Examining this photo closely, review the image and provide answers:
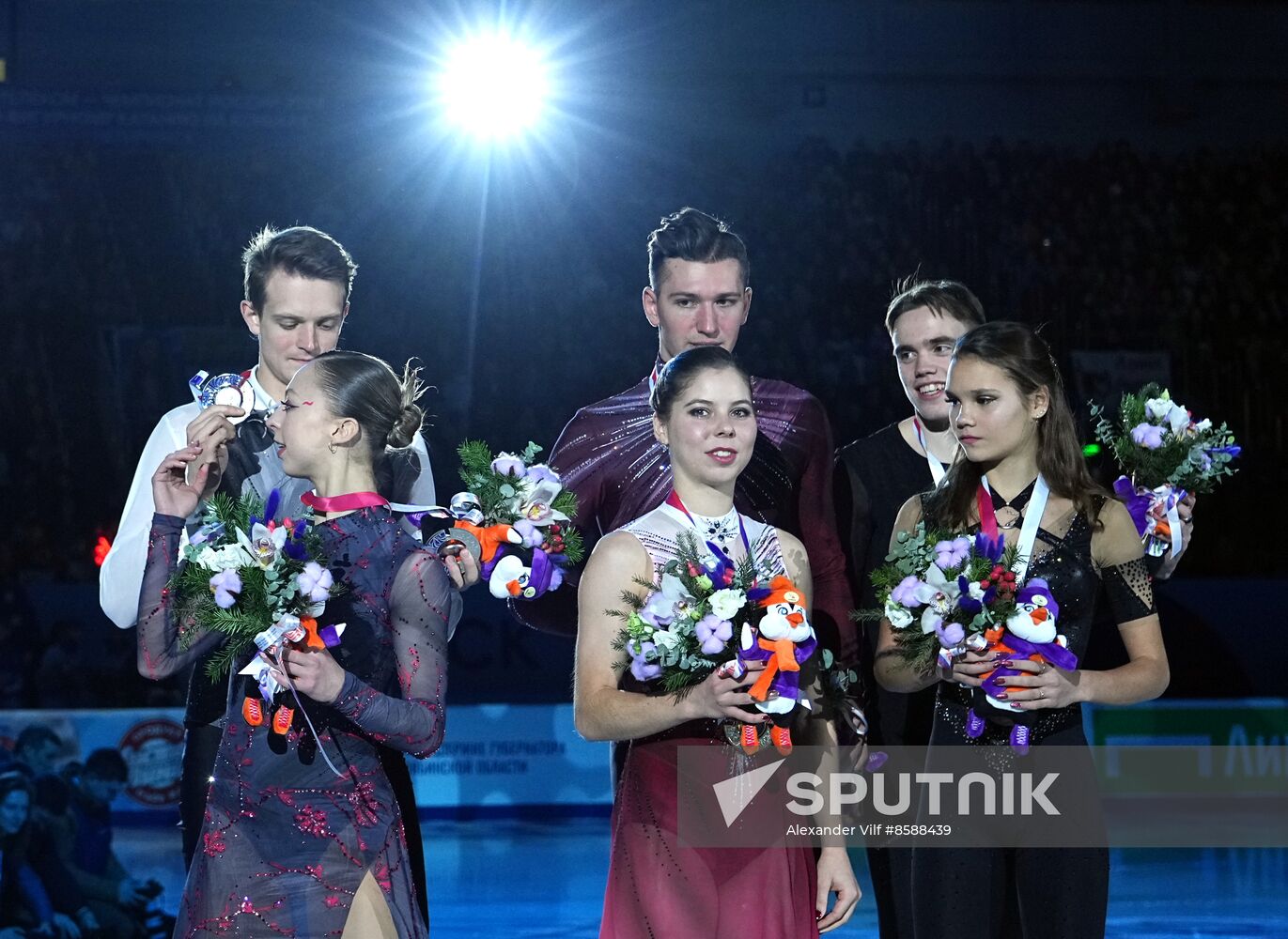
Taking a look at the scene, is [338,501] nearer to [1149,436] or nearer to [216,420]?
[216,420]

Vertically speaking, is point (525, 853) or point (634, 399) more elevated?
point (634, 399)

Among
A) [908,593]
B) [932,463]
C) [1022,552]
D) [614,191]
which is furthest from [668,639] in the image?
[614,191]

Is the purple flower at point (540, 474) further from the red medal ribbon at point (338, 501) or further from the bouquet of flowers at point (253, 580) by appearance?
the bouquet of flowers at point (253, 580)

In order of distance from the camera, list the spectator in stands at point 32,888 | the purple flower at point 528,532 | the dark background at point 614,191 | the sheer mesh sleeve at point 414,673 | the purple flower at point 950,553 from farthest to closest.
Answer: the dark background at point 614,191 → the spectator in stands at point 32,888 → the purple flower at point 528,532 → the purple flower at point 950,553 → the sheer mesh sleeve at point 414,673

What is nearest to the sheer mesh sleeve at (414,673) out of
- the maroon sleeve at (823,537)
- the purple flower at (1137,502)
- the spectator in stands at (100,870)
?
the maroon sleeve at (823,537)

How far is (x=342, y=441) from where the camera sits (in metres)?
2.98

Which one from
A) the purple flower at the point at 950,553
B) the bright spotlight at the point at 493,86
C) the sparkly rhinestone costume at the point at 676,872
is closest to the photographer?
the sparkly rhinestone costume at the point at 676,872

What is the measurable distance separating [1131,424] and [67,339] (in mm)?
9997

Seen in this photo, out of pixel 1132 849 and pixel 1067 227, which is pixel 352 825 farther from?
pixel 1067 227

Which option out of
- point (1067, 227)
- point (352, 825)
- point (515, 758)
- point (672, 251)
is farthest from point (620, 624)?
point (1067, 227)

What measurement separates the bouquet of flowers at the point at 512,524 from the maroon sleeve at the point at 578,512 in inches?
14.8

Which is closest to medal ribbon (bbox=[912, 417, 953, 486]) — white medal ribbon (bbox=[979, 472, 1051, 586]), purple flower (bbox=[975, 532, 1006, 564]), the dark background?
white medal ribbon (bbox=[979, 472, 1051, 586])

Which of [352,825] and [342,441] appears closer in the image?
[352,825]

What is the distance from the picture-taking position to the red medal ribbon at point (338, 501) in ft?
9.73
